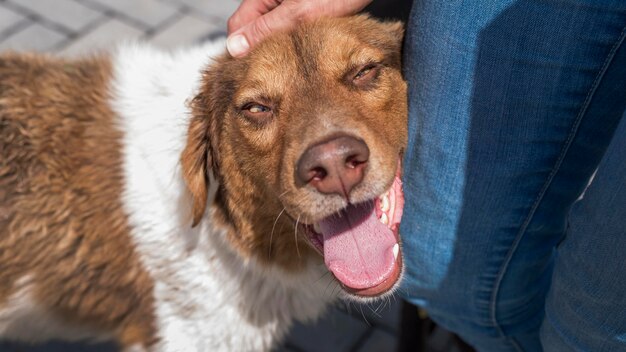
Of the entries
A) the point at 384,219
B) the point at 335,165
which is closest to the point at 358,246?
the point at 384,219

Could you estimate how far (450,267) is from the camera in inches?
95.0

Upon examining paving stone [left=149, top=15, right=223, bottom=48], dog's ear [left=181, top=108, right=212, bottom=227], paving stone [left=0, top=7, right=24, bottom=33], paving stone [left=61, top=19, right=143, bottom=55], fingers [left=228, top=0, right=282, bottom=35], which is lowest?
dog's ear [left=181, top=108, right=212, bottom=227]

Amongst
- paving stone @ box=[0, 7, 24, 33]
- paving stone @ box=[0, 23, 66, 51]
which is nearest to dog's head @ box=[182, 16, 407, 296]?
paving stone @ box=[0, 23, 66, 51]

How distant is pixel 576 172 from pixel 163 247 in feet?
5.04

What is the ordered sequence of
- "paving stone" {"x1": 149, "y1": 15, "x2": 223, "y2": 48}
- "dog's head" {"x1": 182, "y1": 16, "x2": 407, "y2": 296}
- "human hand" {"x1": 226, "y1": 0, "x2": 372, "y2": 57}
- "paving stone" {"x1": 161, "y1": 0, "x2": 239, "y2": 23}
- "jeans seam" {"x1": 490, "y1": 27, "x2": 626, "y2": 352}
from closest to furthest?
"jeans seam" {"x1": 490, "y1": 27, "x2": 626, "y2": 352}, "dog's head" {"x1": 182, "y1": 16, "x2": 407, "y2": 296}, "human hand" {"x1": 226, "y1": 0, "x2": 372, "y2": 57}, "paving stone" {"x1": 149, "y1": 15, "x2": 223, "y2": 48}, "paving stone" {"x1": 161, "y1": 0, "x2": 239, "y2": 23}

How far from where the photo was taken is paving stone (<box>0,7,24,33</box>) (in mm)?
4910

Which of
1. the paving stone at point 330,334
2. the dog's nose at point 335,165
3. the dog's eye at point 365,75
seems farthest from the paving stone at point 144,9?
the dog's nose at point 335,165

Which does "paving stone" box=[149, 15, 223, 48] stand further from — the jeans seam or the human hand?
the jeans seam

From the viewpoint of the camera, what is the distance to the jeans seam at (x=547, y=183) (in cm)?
183

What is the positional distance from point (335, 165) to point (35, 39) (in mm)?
3660

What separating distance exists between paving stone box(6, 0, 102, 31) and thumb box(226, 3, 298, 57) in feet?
9.85

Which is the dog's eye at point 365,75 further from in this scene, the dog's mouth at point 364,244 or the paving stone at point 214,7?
the paving stone at point 214,7

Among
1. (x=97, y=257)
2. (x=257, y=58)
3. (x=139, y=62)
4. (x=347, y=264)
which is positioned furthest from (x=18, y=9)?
(x=347, y=264)

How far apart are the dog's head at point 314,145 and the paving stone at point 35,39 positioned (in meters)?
2.74
